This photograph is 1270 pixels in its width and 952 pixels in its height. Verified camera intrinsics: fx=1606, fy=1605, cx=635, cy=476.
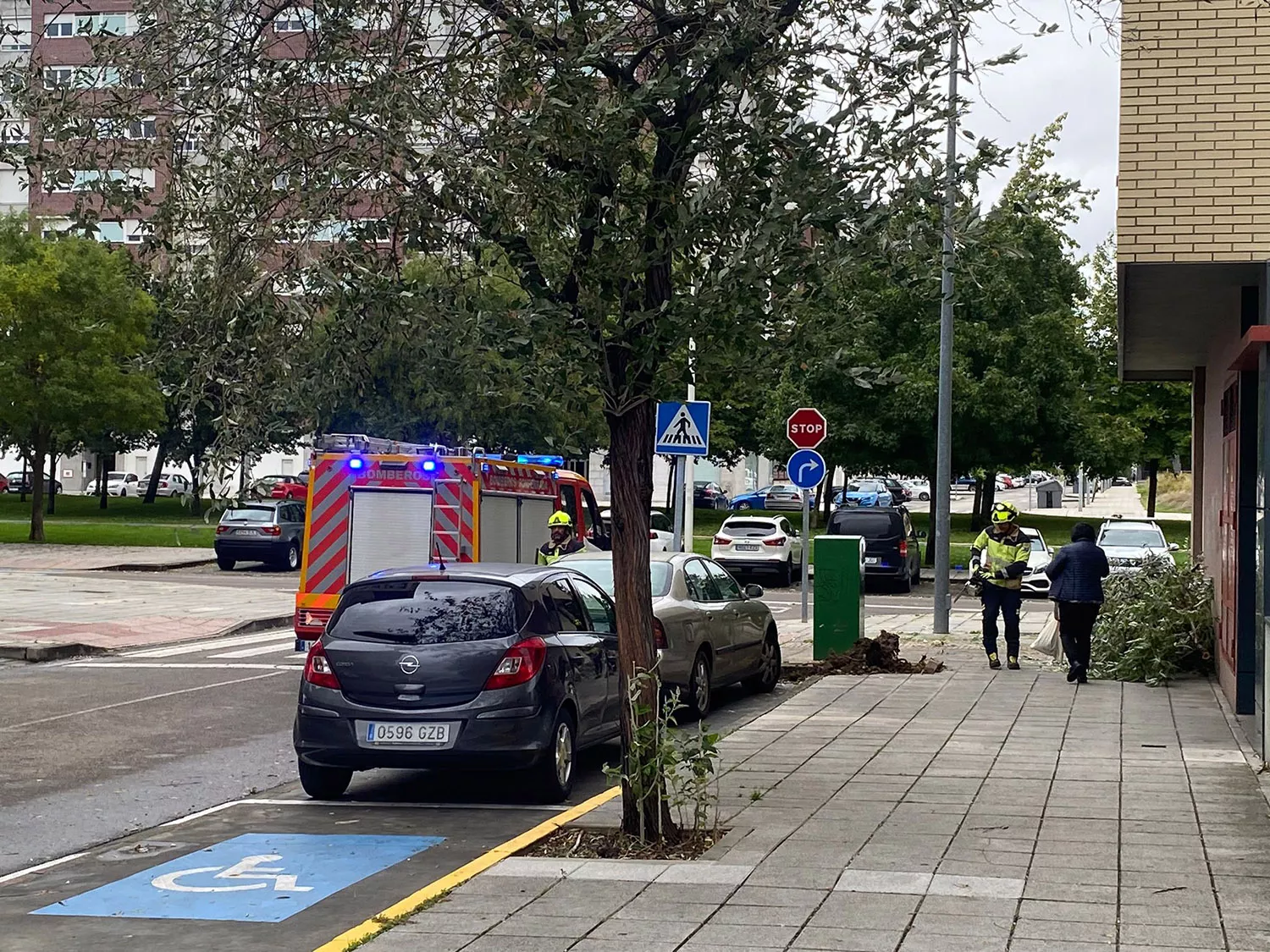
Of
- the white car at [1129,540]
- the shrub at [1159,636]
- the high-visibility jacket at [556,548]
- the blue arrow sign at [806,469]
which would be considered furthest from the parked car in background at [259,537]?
the shrub at [1159,636]

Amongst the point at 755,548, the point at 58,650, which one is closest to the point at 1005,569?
the point at 58,650

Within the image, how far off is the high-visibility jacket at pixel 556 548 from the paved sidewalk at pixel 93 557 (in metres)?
18.1

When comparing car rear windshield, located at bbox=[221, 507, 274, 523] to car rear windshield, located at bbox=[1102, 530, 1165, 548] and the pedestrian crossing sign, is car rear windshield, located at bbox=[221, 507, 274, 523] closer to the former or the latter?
car rear windshield, located at bbox=[1102, 530, 1165, 548]

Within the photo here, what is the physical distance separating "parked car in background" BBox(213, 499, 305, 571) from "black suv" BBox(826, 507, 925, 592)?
40.3 ft

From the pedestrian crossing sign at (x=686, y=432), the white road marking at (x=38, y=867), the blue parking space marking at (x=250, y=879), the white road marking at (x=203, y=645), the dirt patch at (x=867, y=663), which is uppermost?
the pedestrian crossing sign at (x=686, y=432)

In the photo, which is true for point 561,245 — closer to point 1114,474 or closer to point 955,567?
point 955,567

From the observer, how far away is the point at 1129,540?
29.5 m

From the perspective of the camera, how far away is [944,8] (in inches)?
328

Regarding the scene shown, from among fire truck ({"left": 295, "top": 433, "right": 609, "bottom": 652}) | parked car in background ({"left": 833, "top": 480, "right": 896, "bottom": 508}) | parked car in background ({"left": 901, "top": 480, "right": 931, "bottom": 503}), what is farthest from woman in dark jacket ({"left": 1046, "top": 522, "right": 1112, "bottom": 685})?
parked car in background ({"left": 901, "top": 480, "right": 931, "bottom": 503})

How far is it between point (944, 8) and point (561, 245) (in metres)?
2.34

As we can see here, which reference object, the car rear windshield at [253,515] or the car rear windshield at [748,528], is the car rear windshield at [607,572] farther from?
the car rear windshield at [253,515]

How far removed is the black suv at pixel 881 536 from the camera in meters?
32.1

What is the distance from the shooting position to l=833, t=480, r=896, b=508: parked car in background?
215ft

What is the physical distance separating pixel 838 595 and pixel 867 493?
174ft
